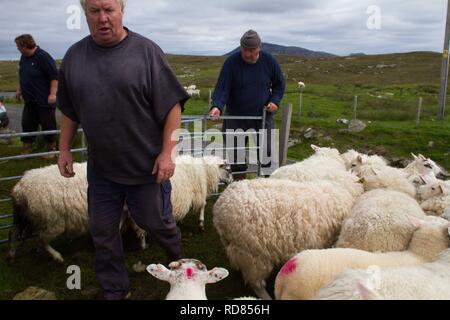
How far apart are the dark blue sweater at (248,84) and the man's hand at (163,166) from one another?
8.71ft

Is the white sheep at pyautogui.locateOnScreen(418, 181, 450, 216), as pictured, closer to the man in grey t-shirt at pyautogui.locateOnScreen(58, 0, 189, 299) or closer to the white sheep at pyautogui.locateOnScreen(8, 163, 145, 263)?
the man in grey t-shirt at pyautogui.locateOnScreen(58, 0, 189, 299)

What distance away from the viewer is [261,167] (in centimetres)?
670

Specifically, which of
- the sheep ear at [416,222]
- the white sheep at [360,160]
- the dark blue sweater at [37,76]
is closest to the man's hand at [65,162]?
the sheep ear at [416,222]

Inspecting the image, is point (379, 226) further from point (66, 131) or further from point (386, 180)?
point (66, 131)

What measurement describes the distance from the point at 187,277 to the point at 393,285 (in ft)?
3.71

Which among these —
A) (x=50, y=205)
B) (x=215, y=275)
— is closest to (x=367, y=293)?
(x=215, y=275)

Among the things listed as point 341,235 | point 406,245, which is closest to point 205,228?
point 341,235

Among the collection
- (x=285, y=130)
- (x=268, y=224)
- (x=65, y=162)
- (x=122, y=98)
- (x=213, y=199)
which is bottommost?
(x=213, y=199)

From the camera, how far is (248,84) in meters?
5.85

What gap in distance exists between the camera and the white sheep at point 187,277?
2.40 m

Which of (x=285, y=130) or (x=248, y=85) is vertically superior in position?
(x=248, y=85)

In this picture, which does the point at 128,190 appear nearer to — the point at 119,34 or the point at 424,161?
the point at 119,34

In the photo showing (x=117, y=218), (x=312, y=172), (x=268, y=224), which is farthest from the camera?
(x=312, y=172)
